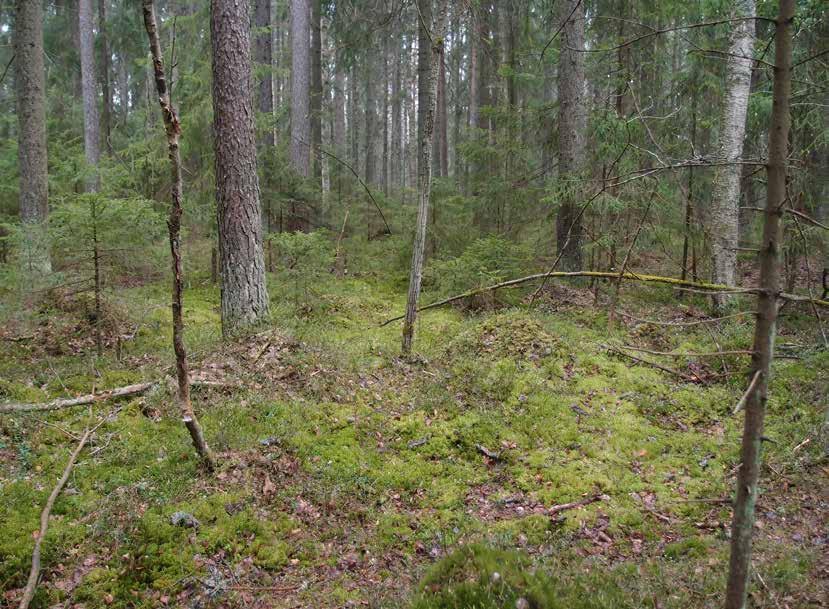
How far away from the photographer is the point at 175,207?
450cm

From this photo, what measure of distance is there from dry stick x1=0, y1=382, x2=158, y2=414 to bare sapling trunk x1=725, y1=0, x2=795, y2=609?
6.22 metres

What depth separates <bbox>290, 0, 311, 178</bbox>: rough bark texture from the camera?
16.6 meters

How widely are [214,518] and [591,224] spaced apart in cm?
939

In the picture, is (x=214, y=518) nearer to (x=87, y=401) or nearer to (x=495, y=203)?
(x=87, y=401)

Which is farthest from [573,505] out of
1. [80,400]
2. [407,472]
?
[80,400]

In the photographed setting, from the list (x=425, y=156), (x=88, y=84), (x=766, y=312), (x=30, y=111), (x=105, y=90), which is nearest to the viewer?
(x=766, y=312)

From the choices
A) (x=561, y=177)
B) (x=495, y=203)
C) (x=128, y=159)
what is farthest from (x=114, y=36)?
(x=561, y=177)

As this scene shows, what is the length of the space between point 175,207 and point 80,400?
10.0 feet

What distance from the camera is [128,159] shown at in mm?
15039

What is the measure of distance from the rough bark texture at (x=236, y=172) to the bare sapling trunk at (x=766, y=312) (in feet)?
23.1

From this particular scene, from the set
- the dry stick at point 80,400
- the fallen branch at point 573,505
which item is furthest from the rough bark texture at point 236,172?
the fallen branch at point 573,505

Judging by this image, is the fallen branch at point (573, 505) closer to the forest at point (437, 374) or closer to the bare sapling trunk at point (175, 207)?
the forest at point (437, 374)

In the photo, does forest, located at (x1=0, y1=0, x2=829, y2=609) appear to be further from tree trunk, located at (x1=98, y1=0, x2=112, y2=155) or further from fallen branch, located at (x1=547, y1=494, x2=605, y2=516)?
tree trunk, located at (x1=98, y1=0, x2=112, y2=155)

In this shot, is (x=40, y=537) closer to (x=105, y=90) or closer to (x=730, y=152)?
(x=730, y=152)
